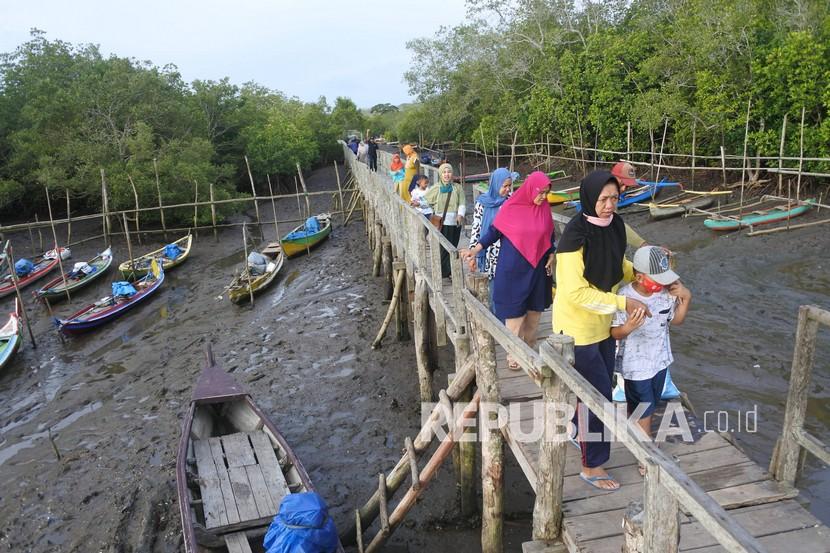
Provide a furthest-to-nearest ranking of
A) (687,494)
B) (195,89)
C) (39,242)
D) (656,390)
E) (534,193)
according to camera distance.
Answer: (195,89) < (39,242) < (534,193) < (656,390) < (687,494)

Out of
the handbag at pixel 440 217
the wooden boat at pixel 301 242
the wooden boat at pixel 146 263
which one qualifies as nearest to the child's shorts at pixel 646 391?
the handbag at pixel 440 217

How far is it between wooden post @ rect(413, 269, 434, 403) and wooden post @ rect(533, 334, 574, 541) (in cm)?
410

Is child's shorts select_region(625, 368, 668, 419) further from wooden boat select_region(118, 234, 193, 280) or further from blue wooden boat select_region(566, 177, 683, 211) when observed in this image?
wooden boat select_region(118, 234, 193, 280)

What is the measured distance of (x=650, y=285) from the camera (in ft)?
11.1

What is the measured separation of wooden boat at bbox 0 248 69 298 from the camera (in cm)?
1707

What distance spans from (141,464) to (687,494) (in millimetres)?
7905

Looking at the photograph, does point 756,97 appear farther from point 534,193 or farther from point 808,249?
point 534,193

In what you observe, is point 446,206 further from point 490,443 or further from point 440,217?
point 490,443

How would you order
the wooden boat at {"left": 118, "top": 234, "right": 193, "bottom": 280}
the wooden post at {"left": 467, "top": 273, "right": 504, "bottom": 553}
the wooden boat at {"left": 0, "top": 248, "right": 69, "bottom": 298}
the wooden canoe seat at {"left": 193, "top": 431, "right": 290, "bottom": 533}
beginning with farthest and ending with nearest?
the wooden boat at {"left": 118, "top": 234, "right": 193, "bottom": 280}
the wooden boat at {"left": 0, "top": 248, "right": 69, "bottom": 298}
the wooden canoe seat at {"left": 193, "top": 431, "right": 290, "bottom": 533}
the wooden post at {"left": 467, "top": 273, "right": 504, "bottom": 553}

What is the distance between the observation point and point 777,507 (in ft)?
10.7

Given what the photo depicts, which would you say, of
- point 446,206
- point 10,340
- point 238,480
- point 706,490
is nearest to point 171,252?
point 10,340

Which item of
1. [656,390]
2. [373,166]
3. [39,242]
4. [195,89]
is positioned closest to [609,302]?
[656,390]

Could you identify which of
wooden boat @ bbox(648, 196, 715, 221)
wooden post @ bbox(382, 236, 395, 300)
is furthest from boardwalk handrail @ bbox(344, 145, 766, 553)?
wooden boat @ bbox(648, 196, 715, 221)

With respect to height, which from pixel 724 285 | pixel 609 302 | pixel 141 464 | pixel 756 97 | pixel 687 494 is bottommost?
pixel 141 464
